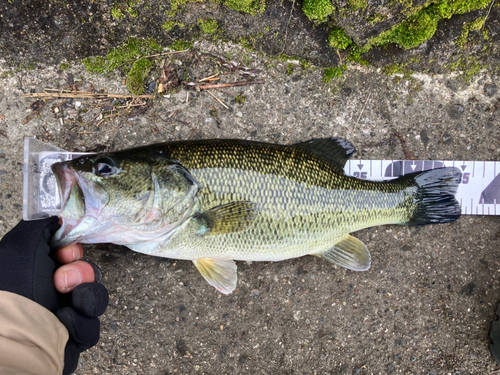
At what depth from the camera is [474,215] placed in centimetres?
292

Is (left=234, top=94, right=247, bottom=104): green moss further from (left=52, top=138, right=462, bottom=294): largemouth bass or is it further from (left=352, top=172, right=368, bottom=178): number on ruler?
(left=352, top=172, right=368, bottom=178): number on ruler

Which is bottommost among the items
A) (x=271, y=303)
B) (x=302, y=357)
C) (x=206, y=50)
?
(x=302, y=357)

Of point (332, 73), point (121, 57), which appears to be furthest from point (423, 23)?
point (121, 57)

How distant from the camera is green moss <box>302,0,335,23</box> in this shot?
8.46 feet

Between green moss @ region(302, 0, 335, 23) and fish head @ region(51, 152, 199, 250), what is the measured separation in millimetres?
1757

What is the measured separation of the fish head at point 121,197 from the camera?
6.66ft

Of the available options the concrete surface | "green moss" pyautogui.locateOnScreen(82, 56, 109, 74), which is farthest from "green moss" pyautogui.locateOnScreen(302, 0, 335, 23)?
"green moss" pyautogui.locateOnScreen(82, 56, 109, 74)

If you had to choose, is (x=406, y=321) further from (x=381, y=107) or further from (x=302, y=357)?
(x=381, y=107)

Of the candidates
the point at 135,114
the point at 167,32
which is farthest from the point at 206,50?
the point at 135,114

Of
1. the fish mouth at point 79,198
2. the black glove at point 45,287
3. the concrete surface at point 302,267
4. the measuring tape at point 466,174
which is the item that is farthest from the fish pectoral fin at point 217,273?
the measuring tape at point 466,174

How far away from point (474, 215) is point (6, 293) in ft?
12.7

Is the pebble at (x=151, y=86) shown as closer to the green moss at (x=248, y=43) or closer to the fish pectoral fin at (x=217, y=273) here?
the green moss at (x=248, y=43)

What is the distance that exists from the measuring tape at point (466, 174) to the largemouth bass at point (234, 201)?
0.23 m

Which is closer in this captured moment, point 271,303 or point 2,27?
point 2,27
